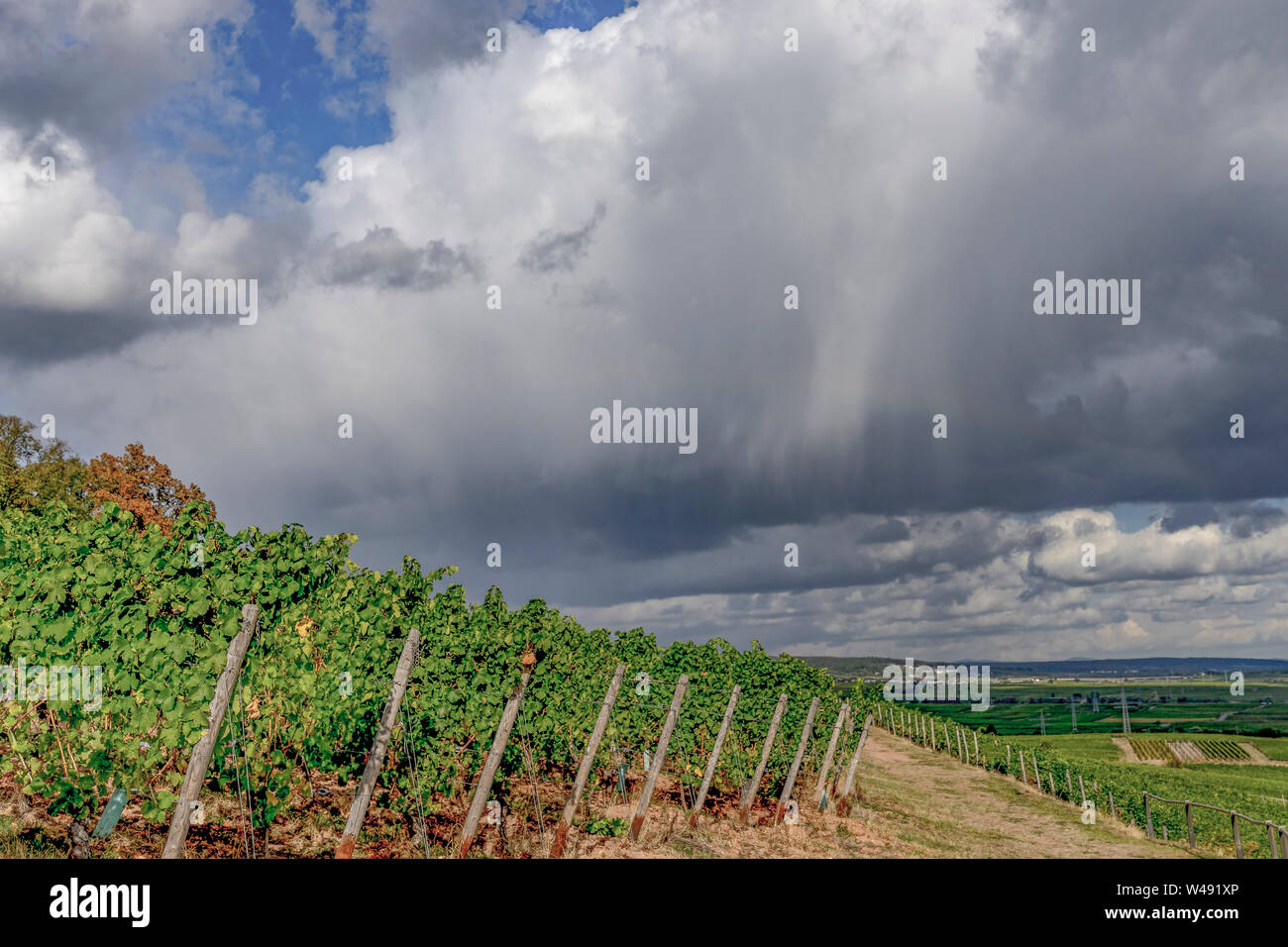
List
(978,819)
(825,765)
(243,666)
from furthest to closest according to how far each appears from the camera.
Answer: (978,819), (825,765), (243,666)

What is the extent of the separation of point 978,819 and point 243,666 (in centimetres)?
2893

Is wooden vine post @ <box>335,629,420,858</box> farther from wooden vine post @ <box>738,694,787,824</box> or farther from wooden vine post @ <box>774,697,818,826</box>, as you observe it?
wooden vine post @ <box>774,697,818,826</box>

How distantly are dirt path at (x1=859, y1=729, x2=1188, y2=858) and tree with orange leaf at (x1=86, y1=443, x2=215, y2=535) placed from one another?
41682 mm

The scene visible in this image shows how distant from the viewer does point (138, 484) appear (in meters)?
51.4

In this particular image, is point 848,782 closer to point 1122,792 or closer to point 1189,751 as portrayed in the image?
point 1122,792

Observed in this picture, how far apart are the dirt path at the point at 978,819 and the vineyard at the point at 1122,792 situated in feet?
4.09

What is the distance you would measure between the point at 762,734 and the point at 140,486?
44230mm

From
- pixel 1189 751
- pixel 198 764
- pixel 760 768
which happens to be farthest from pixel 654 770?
pixel 1189 751

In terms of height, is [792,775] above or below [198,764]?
below

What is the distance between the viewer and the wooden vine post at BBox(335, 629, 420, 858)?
8906 millimetres

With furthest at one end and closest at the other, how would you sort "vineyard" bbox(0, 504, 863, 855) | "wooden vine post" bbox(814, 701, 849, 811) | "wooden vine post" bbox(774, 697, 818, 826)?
"wooden vine post" bbox(814, 701, 849, 811)
"wooden vine post" bbox(774, 697, 818, 826)
"vineyard" bbox(0, 504, 863, 855)

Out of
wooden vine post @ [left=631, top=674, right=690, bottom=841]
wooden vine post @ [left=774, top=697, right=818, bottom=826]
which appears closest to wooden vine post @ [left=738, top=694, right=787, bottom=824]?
wooden vine post @ [left=774, top=697, right=818, bottom=826]
